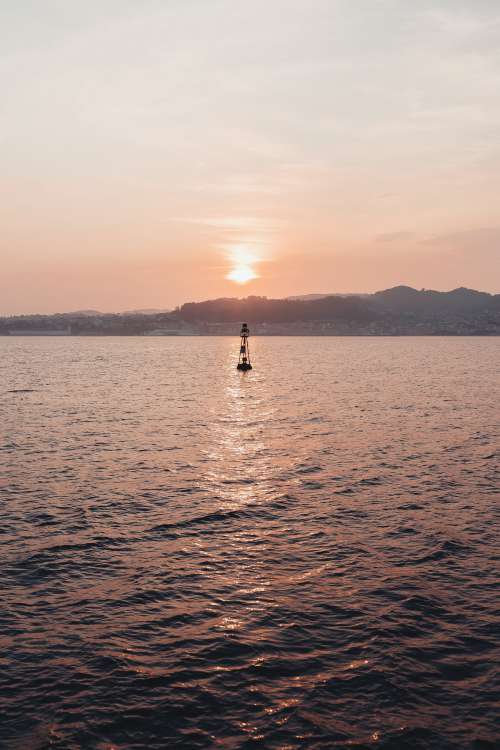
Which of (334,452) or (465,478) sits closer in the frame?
(465,478)

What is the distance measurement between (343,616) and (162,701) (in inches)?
265

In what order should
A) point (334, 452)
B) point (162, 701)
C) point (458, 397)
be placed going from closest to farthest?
point (162, 701) → point (334, 452) → point (458, 397)

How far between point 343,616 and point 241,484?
17511mm

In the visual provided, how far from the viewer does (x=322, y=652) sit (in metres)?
16.8

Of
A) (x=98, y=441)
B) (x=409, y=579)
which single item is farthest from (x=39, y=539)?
(x=98, y=441)

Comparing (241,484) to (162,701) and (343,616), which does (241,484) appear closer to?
(343,616)

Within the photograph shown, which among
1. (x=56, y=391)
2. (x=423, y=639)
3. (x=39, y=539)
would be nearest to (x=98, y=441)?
(x=39, y=539)

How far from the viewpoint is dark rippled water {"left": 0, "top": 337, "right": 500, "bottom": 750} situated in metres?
14.1

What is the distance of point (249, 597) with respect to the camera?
66.4ft

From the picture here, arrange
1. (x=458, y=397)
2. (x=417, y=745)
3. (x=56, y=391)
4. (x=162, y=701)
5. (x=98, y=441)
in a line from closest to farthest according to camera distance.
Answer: (x=417, y=745), (x=162, y=701), (x=98, y=441), (x=458, y=397), (x=56, y=391)

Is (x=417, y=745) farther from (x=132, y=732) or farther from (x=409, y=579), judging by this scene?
(x=409, y=579)

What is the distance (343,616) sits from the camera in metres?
18.9

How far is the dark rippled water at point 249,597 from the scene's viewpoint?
46.3 feet

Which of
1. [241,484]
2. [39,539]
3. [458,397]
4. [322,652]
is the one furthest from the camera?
[458,397]
